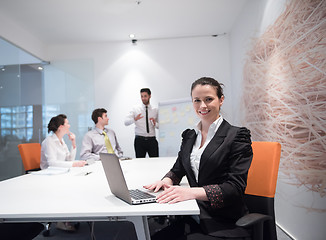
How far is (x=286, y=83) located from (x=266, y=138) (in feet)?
2.71

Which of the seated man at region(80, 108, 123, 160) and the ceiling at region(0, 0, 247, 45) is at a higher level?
the ceiling at region(0, 0, 247, 45)

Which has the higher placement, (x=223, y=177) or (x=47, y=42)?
(x=47, y=42)

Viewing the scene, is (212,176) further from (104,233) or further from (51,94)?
(51,94)

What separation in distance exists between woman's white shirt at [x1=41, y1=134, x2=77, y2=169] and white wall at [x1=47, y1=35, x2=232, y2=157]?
2.50 meters

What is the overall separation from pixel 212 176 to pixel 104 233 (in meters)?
1.81

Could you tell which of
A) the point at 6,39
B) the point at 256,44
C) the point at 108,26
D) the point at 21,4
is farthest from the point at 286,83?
the point at 6,39

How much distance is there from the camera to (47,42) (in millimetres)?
5398

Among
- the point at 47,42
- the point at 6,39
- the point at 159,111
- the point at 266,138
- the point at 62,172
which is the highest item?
the point at 47,42

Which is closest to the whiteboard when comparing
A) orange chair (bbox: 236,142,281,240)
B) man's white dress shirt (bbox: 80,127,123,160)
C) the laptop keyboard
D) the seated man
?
the seated man

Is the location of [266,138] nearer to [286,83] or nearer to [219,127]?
[286,83]

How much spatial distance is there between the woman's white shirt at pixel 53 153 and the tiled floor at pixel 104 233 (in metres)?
0.73

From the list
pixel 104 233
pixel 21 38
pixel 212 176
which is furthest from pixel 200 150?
pixel 21 38

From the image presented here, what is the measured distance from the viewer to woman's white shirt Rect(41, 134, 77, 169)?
2.62 metres

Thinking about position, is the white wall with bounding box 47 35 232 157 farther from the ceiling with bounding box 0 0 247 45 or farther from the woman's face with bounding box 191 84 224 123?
the woman's face with bounding box 191 84 224 123
